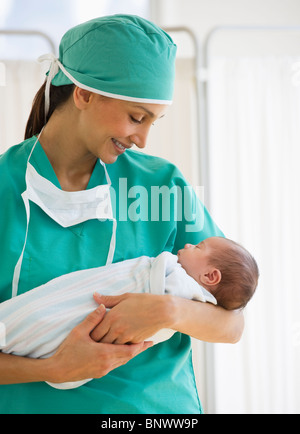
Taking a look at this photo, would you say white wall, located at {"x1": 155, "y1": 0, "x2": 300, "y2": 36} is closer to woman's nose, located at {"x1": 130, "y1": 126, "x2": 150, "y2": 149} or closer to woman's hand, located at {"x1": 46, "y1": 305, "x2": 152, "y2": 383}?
woman's nose, located at {"x1": 130, "y1": 126, "x2": 150, "y2": 149}

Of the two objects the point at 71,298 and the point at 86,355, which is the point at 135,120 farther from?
the point at 86,355

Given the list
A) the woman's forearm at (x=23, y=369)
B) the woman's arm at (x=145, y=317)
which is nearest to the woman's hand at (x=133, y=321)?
the woman's arm at (x=145, y=317)

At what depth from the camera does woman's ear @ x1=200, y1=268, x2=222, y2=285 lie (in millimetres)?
1338

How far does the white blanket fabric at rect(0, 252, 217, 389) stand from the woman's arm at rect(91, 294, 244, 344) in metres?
0.04

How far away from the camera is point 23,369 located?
115cm

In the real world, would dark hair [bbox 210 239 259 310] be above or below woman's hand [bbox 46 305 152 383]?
above

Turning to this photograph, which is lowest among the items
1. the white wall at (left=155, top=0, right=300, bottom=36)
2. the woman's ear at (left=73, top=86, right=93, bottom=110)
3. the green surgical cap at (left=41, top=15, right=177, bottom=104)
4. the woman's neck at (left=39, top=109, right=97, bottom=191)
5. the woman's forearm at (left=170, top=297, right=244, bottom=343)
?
the woman's forearm at (left=170, top=297, right=244, bottom=343)

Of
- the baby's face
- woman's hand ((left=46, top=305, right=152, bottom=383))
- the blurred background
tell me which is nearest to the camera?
woman's hand ((left=46, top=305, right=152, bottom=383))

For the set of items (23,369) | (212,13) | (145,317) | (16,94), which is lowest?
(23,369)

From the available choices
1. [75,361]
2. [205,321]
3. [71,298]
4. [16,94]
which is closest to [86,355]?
[75,361]

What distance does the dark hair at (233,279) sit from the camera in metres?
1.33

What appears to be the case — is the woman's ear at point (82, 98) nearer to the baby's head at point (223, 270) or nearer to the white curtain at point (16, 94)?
the baby's head at point (223, 270)

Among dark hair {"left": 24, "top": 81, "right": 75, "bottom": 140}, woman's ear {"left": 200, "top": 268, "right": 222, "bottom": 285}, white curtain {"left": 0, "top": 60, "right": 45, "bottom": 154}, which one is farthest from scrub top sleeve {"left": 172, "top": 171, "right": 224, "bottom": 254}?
white curtain {"left": 0, "top": 60, "right": 45, "bottom": 154}

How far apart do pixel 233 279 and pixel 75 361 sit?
457 mm
